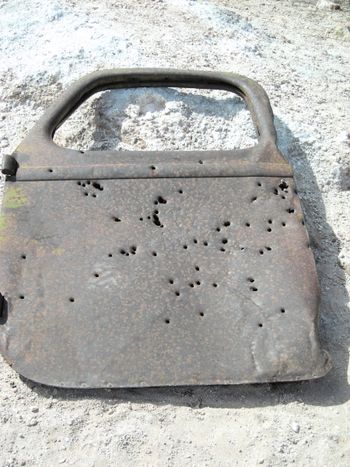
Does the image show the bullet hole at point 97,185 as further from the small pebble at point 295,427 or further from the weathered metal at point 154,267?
the small pebble at point 295,427

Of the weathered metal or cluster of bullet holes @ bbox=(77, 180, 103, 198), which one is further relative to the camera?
cluster of bullet holes @ bbox=(77, 180, 103, 198)

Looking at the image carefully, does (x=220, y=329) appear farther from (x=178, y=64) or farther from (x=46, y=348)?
(x=178, y=64)

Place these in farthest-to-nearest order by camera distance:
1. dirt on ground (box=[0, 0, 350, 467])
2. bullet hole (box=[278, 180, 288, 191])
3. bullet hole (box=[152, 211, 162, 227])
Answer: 1. bullet hole (box=[278, 180, 288, 191])
2. bullet hole (box=[152, 211, 162, 227])
3. dirt on ground (box=[0, 0, 350, 467])

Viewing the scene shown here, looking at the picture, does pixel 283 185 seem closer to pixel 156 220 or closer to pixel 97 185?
pixel 156 220

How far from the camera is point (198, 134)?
8.54 feet

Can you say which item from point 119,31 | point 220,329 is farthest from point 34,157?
point 119,31

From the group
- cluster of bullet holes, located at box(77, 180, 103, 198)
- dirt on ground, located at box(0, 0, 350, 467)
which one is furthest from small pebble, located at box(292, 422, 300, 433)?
cluster of bullet holes, located at box(77, 180, 103, 198)

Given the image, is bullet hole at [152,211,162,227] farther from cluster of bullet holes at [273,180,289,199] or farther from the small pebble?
the small pebble

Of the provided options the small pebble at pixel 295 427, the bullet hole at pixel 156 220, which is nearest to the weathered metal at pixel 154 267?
the bullet hole at pixel 156 220

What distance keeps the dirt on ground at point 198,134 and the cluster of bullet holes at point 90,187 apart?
44 cm

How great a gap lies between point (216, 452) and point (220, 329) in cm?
34

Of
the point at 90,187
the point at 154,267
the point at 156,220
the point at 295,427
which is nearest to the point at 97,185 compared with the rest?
the point at 90,187

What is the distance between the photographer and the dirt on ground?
1.67 m

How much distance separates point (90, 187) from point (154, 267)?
0.39 metres
